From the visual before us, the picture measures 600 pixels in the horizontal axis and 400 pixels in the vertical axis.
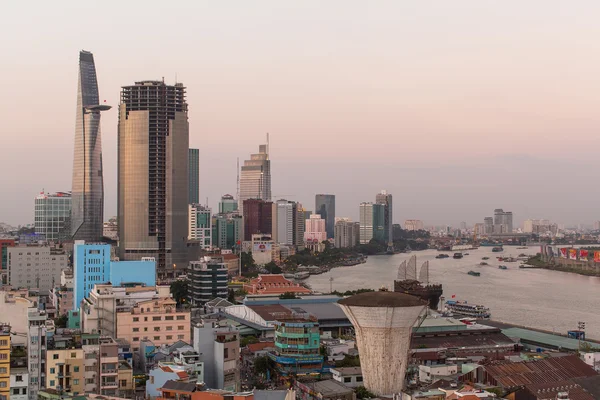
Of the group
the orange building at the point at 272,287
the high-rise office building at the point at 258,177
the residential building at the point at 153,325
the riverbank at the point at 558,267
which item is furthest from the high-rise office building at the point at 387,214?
the residential building at the point at 153,325

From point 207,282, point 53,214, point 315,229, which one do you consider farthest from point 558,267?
point 315,229

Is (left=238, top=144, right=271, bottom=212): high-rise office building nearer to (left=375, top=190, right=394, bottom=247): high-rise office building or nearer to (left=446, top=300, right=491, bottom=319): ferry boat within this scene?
(left=375, top=190, right=394, bottom=247): high-rise office building

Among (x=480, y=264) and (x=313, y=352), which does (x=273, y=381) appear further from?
(x=480, y=264)

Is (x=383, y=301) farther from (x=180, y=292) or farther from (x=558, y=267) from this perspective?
(x=558, y=267)

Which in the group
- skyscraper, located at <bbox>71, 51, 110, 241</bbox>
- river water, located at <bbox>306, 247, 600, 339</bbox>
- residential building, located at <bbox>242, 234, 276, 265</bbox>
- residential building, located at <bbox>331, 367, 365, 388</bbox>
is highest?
skyscraper, located at <bbox>71, 51, 110, 241</bbox>

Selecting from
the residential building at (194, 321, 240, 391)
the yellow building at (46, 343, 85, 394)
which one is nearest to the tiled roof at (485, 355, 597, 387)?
the residential building at (194, 321, 240, 391)

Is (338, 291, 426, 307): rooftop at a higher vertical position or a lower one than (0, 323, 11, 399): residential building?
higher

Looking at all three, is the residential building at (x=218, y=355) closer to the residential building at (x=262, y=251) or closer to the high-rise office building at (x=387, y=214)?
the residential building at (x=262, y=251)
